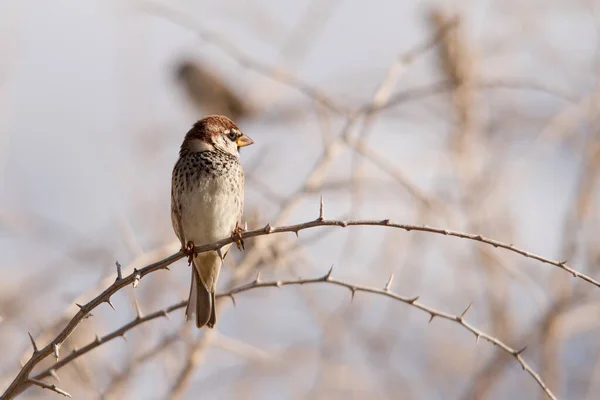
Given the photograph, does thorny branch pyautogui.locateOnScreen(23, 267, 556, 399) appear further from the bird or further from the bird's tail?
the bird

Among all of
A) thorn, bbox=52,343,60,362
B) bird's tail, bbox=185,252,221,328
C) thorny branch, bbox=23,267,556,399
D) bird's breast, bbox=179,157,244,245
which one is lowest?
thorn, bbox=52,343,60,362

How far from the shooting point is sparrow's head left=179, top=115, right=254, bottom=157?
3979 mm

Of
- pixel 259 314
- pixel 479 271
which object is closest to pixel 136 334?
pixel 259 314

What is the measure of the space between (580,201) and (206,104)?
380 cm

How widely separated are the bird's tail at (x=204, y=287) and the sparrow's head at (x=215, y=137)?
481 mm

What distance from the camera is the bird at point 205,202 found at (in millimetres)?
3729

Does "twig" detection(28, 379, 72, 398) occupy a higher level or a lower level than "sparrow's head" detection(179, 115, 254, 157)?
A: lower

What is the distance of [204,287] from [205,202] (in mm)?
342

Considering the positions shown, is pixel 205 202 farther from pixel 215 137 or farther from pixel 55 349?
pixel 55 349

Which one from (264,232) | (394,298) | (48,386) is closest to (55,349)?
(48,386)

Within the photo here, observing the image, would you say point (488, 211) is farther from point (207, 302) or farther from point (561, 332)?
point (207, 302)

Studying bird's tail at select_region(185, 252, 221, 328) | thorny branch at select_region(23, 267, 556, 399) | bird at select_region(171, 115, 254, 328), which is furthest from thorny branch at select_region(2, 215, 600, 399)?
bird at select_region(171, 115, 254, 328)

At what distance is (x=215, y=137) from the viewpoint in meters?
4.00

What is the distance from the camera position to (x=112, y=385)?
333 centimetres
